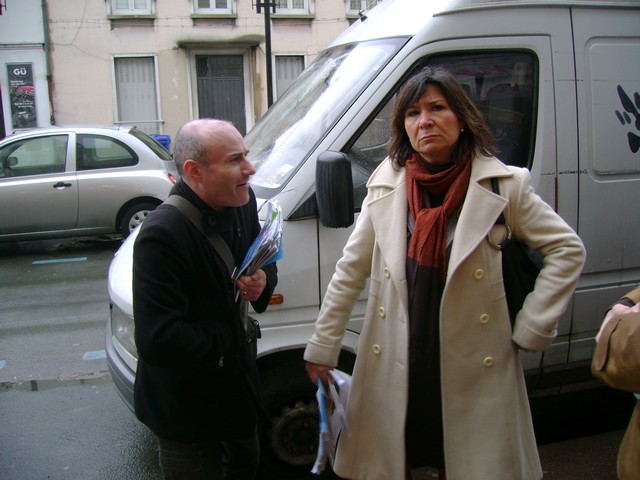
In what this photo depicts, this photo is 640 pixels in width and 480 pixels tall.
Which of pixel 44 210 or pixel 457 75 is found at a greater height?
pixel 457 75

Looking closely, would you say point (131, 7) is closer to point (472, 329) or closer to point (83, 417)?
point (83, 417)

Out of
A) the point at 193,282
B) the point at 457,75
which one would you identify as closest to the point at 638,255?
the point at 457,75

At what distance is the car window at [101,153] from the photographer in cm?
930

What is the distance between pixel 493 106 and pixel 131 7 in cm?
1743

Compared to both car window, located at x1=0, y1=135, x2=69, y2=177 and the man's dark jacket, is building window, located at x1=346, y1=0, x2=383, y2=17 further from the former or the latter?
the man's dark jacket

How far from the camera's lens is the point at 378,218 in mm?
2229

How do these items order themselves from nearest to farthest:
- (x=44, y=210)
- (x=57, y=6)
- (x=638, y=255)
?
(x=638, y=255), (x=44, y=210), (x=57, y=6)

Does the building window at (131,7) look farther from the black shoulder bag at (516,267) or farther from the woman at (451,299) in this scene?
the black shoulder bag at (516,267)

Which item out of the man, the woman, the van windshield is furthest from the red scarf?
the van windshield

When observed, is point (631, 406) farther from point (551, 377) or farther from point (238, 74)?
point (238, 74)

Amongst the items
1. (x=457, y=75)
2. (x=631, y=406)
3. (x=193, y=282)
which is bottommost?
(x=631, y=406)

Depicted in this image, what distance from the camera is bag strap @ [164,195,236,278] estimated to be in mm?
2166

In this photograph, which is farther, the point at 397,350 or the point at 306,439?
the point at 306,439

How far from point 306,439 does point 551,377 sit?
1.34 m
